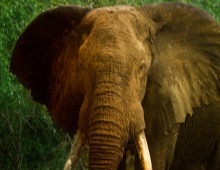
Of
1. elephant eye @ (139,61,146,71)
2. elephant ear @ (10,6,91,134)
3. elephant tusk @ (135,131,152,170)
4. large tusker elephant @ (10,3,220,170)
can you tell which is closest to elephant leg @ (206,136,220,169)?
large tusker elephant @ (10,3,220,170)

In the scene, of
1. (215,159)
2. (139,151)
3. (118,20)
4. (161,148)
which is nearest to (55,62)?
(118,20)

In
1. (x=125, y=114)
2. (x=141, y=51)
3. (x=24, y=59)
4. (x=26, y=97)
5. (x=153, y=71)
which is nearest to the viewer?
(x=125, y=114)

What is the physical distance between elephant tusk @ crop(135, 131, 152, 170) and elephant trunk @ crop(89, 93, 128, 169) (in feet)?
0.44

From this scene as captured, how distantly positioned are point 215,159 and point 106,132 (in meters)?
2.36

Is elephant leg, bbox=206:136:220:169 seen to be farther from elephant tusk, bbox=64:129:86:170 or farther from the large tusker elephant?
elephant tusk, bbox=64:129:86:170

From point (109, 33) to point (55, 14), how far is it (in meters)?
0.97

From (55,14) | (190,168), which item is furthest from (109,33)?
(190,168)

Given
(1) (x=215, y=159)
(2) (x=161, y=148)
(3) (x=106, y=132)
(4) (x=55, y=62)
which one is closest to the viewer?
(3) (x=106, y=132)

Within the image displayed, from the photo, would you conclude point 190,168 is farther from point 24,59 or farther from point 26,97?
point 26,97

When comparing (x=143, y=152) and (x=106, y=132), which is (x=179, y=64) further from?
(x=106, y=132)

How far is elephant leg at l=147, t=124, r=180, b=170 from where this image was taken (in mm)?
3887

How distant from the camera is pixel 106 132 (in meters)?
3.08

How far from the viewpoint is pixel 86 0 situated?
24.0 ft

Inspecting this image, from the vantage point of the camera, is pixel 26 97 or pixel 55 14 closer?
pixel 55 14
